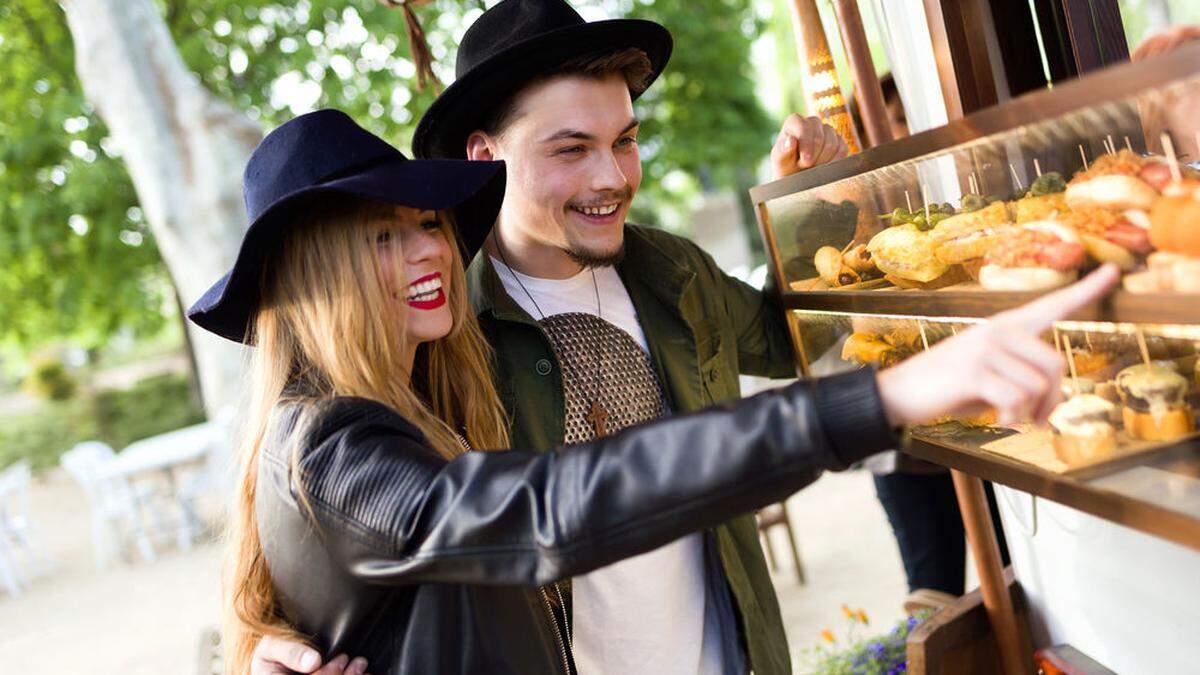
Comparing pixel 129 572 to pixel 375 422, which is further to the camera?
pixel 129 572

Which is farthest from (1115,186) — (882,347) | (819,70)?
(819,70)

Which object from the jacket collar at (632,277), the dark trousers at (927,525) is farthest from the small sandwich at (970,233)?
the dark trousers at (927,525)

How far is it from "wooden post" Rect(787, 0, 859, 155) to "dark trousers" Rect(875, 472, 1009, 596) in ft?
5.84

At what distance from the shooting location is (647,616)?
2348 mm

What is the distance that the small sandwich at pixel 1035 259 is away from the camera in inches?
57.4

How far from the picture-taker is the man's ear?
2.51 m

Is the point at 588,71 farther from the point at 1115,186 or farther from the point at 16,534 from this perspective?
the point at 16,534

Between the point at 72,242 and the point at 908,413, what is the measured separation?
557 inches

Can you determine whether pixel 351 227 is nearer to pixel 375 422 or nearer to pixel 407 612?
pixel 375 422

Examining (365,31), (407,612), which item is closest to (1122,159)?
(407,612)

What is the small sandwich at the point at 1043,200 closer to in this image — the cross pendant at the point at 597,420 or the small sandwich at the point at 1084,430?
the small sandwich at the point at 1084,430

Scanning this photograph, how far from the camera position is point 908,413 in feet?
3.96

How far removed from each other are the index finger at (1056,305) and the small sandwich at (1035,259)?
179 mm

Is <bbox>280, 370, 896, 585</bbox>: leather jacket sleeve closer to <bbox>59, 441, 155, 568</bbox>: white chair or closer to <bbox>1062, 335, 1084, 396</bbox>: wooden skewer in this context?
<bbox>1062, 335, 1084, 396</bbox>: wooden skewer
